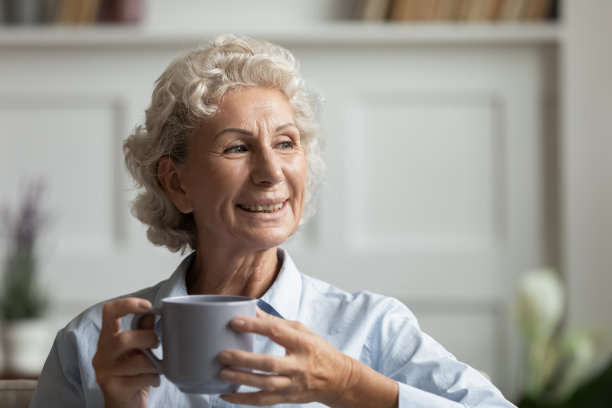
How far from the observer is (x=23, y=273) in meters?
2.54

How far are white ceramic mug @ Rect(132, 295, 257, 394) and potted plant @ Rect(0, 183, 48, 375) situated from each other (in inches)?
63.7

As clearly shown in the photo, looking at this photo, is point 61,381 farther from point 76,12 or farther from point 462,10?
point 462,10

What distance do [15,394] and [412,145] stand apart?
182cm

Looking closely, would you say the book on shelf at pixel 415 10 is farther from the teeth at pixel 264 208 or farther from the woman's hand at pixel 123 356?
the woman's hand at pixel 123 356

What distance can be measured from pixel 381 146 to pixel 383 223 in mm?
268

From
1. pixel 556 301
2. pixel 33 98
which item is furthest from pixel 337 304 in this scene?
pixel 33 98

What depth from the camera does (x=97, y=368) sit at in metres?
1.07

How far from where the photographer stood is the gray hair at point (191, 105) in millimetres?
1302

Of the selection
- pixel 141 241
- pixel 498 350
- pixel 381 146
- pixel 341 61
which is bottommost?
→ pixel 498 350

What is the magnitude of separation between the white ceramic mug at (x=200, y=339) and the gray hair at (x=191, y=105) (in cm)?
44

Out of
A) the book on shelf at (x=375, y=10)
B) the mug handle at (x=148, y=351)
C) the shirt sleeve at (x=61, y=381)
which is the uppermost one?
the book on shelf at (x=375, y=10)

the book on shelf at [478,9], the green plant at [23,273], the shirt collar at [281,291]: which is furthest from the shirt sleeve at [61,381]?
the book on shelf at [478,9]

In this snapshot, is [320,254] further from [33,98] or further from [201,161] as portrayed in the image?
[201,161]

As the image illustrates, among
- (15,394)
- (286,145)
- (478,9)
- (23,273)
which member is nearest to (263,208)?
(286,145)
